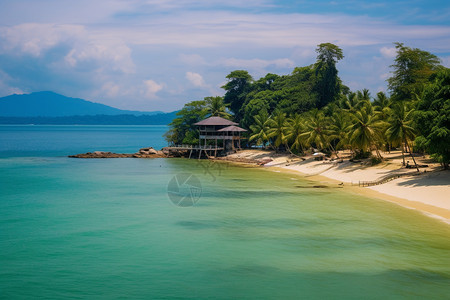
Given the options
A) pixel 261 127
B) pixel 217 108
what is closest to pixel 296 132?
pixel 261 127

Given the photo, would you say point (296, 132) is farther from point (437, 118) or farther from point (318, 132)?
point (437, 118)

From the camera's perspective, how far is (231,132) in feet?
230

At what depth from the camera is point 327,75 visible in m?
66.8

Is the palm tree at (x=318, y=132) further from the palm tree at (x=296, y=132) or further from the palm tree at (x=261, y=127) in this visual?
the palm tree at (x=261, y=127)

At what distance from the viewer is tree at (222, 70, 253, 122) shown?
7994cm

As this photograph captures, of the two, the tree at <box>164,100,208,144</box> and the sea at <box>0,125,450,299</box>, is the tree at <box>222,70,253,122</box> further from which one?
the sea at <box>0,125,450,299</box>

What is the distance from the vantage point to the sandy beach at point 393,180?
28.4 meters

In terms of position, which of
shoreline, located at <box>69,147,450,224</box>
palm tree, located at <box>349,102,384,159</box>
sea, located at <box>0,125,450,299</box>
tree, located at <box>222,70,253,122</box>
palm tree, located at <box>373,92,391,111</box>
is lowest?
sea, located at <box>0,125,450,299</box>

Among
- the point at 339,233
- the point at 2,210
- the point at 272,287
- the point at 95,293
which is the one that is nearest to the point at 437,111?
the point at 339,233

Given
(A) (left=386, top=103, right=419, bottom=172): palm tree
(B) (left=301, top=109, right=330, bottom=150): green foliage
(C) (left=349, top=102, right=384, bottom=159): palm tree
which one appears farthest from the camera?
(B) (left=301, top=109, right=330, bottom=150): green foliage

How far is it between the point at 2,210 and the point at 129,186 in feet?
40.8

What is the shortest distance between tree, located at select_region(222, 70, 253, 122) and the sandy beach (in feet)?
Result: 78.9

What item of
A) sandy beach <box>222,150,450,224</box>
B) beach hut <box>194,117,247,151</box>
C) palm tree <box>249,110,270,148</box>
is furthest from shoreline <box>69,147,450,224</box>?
beach hut <box>194,117,247,151</box>

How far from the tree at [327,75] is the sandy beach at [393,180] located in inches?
586
